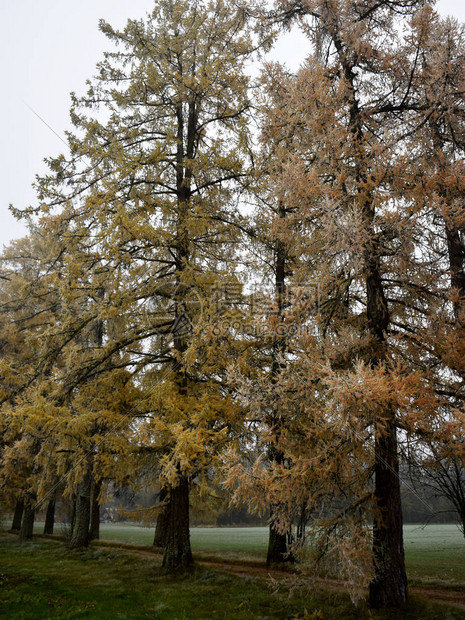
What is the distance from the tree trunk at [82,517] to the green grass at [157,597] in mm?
3972

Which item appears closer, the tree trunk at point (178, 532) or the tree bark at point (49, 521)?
the tree trunk at point (178, 532)

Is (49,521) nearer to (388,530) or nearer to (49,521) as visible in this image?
(49,521)

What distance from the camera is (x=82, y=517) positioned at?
49.3 feet

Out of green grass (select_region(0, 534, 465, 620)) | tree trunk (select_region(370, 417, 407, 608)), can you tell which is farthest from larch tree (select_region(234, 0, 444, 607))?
green grass (select_region(0, 534, 465, 620))

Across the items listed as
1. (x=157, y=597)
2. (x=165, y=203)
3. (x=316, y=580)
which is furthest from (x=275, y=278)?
(x=157, y=597)

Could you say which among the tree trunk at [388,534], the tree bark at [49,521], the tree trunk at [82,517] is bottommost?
the tree bark at [49,521]

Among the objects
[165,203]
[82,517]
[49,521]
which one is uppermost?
[165,203]

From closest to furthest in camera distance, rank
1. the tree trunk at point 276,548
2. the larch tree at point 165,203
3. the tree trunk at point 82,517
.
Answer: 1. the larch tree at point 165,203
2. the tree trunk at point 276,548
3. the tree trunk at point 82,517

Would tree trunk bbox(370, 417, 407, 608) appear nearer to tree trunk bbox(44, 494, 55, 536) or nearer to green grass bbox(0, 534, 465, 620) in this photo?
green grass bbox(0, 534, 465, 620)

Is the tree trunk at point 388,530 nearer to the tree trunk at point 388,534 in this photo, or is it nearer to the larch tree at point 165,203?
the tree trunk at point 388,534

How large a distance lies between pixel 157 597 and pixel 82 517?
914cm

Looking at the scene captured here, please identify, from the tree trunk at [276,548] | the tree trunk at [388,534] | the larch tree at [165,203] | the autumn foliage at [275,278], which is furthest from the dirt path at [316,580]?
the larch tree at [165,203]

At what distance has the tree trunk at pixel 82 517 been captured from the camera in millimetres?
14484

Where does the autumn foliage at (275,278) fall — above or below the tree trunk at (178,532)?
above
